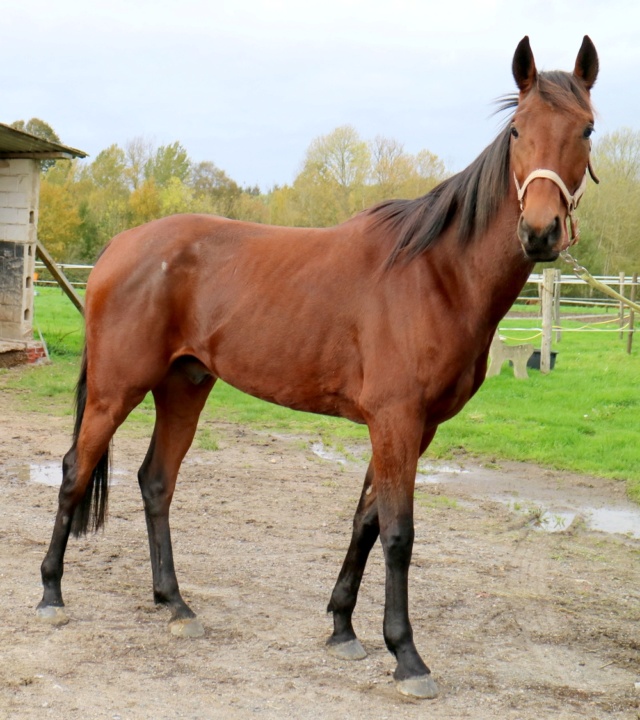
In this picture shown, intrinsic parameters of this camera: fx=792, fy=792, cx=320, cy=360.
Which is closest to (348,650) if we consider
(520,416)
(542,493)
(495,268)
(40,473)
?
(495,268)

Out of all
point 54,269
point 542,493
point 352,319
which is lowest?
point 542,493

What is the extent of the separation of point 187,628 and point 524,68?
2994 millimetres

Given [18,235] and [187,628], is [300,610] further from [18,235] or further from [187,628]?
[18,235]

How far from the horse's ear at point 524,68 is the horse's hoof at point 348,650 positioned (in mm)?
2591

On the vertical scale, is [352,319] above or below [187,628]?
above

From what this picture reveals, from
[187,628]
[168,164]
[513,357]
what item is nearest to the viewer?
[187,628]

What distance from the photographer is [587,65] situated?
3.30 meters

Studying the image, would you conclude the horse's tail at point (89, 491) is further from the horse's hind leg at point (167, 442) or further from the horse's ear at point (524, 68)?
the horse's ear at point (524, 68)

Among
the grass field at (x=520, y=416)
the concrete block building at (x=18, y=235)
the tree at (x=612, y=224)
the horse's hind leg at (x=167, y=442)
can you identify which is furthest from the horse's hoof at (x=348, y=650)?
the tree at (x=612, y=224)

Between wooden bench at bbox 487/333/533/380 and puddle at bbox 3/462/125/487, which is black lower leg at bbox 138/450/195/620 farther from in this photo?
wooden bench at bbox 487/333/533/380

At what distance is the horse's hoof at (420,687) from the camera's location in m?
3.33

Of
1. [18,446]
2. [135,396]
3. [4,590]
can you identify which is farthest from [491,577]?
[18,446]

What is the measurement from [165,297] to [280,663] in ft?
6.24

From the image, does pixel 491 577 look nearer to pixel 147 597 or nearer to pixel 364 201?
pixel 147 597
